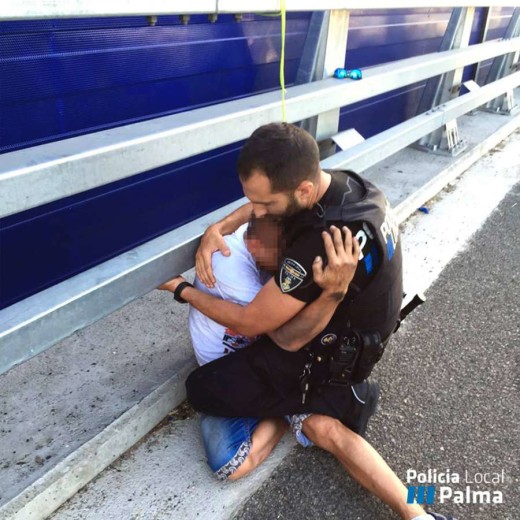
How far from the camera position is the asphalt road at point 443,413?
2.11 meters

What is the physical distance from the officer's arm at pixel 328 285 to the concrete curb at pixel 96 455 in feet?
2.05

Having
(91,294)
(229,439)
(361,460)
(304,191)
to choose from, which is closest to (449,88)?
(304,191)

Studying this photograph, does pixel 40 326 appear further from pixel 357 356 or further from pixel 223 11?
pixel 223 11

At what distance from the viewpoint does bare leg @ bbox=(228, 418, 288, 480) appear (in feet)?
7.13

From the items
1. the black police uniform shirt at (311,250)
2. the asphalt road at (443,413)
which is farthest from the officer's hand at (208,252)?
the asphalt road at (443,413)

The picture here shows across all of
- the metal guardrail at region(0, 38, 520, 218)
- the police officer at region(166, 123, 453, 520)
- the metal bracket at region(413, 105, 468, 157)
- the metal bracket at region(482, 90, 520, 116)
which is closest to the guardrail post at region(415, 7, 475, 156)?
the metal bracket at region(413, 105, 468, 157)

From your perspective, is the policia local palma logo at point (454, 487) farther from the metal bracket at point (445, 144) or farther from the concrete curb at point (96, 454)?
the metal bracket at point (445, 144)

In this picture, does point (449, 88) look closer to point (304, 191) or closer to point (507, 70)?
point (507, 70)

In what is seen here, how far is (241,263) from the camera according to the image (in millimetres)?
2256

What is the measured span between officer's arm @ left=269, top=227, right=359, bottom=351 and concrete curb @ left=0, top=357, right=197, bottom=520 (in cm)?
→ 62

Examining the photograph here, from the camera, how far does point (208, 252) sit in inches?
87.7

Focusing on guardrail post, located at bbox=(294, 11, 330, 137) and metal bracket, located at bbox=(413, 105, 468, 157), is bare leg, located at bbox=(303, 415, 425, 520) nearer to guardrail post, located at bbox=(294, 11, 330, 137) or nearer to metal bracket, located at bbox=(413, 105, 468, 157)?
guardrail post, located at bbox=(294, 11, 330, 137)

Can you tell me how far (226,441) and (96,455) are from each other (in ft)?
1.60

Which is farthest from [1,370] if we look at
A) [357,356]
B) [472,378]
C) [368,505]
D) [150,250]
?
[472,378]
